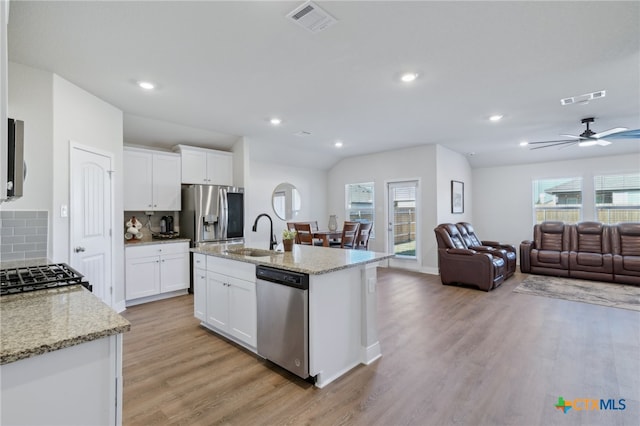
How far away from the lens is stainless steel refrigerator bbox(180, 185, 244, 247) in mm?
4637

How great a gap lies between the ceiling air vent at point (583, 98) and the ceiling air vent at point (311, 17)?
319cm

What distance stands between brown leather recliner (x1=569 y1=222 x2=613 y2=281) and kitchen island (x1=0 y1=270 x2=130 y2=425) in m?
7.07

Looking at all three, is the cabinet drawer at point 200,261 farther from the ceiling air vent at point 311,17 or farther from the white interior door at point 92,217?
the ceiling air vent at point 311,17

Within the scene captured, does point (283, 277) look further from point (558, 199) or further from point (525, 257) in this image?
point (558, 199)

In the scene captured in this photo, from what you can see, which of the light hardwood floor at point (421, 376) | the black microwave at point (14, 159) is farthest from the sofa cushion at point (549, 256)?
the black microwave at point (14, 159)

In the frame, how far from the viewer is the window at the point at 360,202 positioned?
7238mm

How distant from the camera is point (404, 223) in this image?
21.9 ft

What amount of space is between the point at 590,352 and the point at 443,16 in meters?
3.13

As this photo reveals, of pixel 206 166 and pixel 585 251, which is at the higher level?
pixel 206 166

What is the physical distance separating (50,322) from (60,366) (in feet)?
0.69

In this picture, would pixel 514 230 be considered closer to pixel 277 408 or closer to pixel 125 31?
pixel 277 408
